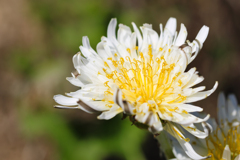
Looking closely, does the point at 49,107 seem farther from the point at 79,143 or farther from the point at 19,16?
the point at 19,16

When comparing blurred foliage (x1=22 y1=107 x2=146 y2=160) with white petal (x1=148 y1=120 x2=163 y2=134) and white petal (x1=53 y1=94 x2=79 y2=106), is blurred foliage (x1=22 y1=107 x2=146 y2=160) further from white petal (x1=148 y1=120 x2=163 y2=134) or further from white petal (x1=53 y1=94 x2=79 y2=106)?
white petal (x1=148 y1=120 x2=163 y2=134)

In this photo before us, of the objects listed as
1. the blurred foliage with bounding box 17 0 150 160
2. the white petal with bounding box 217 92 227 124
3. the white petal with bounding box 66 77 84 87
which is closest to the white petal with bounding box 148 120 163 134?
the white petal with bounding box 66 77 84 87

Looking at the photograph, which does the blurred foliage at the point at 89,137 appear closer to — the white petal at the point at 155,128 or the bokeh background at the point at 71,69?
the bokeh background at the point at 71,69

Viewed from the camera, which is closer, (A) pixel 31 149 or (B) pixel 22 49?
(A) pixel 31 149

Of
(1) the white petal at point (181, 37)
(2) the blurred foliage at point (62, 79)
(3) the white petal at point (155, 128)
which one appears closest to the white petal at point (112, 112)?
(3) the white petal at point (155, 128)

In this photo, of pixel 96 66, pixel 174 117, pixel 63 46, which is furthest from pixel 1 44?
pixel 174 117

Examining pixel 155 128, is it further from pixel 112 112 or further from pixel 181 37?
pixel 181 37

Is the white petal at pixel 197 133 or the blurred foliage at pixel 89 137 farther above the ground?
the blurred foliage at pixel 89 137
